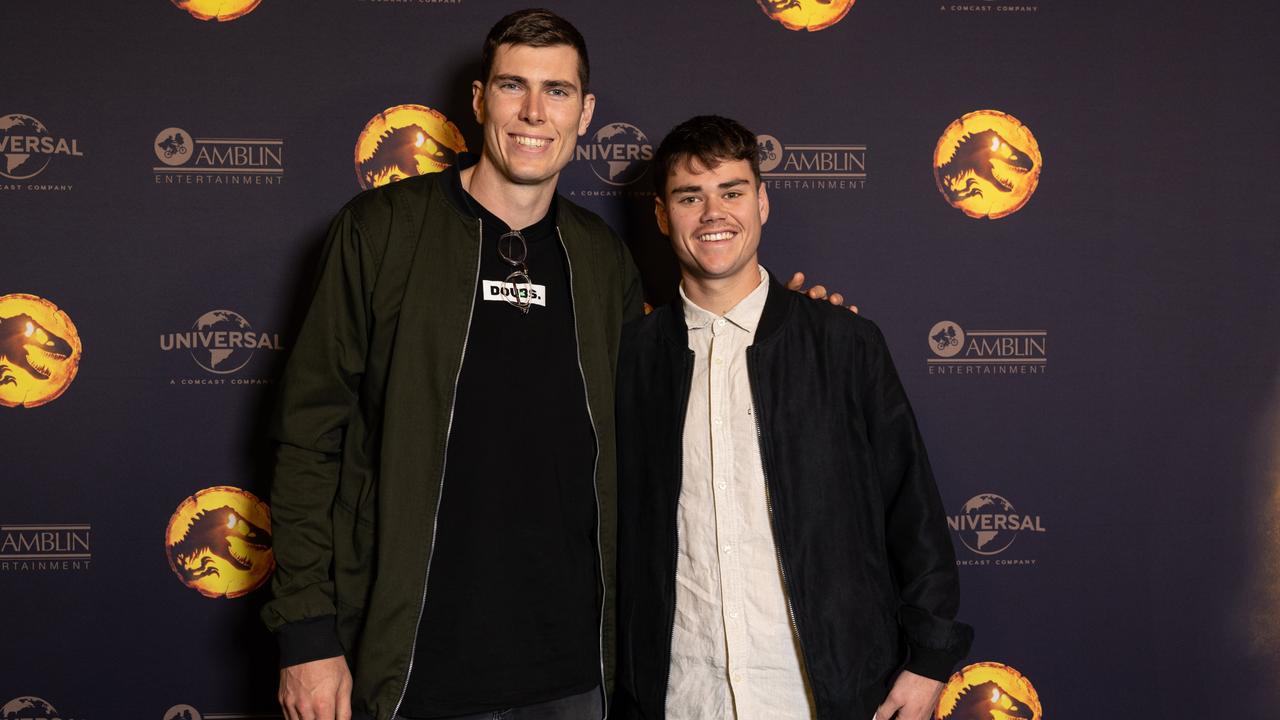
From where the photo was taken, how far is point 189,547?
2.14 meters

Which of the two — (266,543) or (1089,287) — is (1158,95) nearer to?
(1089,287)

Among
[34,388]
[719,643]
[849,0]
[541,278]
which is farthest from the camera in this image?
[849,0]

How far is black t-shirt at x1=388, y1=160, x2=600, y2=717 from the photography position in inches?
59.1

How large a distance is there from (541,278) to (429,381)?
0.31m

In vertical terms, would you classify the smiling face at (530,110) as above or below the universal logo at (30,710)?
above

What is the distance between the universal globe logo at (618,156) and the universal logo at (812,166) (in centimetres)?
33

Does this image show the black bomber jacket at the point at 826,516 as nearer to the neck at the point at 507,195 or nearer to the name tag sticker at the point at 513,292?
the name tag sticker at the point at 513,292

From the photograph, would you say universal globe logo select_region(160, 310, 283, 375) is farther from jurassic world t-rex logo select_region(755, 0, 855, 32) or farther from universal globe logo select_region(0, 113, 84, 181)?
jurassic world t-rex logo select_region(755, 0, 855, 32)

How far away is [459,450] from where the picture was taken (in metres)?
1.54

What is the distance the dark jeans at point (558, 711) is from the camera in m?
1.53

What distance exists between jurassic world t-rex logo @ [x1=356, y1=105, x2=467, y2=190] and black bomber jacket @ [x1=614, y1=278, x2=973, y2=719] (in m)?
0.95

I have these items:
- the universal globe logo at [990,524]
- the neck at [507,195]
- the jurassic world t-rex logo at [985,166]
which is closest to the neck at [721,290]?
the neck at [507,195]

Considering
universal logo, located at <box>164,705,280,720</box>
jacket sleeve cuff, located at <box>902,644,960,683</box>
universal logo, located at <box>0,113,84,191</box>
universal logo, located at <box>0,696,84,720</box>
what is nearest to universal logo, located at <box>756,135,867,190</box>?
jacket sleeve cuff, located at <box>902,644,960,683</box>

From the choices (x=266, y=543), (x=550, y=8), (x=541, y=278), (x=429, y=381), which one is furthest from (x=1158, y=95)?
(x=266, y=543)
